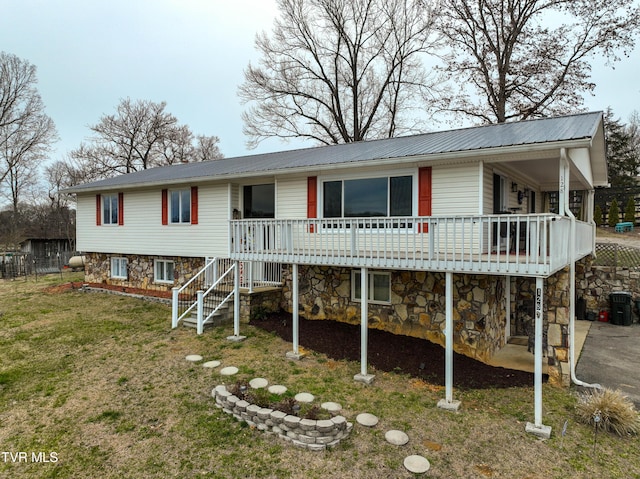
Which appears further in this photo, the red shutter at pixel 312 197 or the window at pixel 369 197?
the red shutter at pixel 312 197

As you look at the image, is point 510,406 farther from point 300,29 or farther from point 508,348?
point 300,29

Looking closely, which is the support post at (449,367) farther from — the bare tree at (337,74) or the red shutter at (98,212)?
the bare tree at (337,74)

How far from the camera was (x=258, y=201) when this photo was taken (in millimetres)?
12164

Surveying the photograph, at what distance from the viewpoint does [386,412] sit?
5711mm

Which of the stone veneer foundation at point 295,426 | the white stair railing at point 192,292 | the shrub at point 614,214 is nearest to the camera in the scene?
the stone veneer foundation at point 295,426

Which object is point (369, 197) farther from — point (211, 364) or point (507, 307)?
point (211, 364)

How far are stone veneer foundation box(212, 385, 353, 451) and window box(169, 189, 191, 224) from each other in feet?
28.5

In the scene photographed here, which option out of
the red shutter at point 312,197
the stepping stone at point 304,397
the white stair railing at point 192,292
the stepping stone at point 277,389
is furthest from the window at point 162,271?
the stepping stone at point 304,397

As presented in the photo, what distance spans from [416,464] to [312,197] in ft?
21.8

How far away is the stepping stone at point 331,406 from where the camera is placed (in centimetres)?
567

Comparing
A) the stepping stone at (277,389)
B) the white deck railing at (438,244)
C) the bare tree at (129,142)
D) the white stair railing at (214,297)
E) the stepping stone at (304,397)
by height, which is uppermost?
the bare tree at (129,142)

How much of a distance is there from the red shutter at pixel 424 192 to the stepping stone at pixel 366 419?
4097 mm

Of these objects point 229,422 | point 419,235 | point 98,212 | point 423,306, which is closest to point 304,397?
point 229,422

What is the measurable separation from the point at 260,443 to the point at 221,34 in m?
16.7
